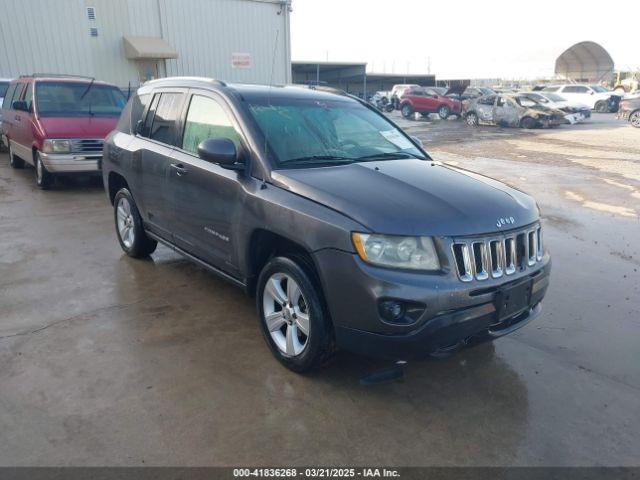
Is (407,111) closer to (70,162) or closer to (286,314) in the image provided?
(70,162)

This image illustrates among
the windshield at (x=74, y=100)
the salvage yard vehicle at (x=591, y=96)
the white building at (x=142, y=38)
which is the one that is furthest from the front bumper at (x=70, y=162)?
the salvage yard vehicle at (x=591, y=96)

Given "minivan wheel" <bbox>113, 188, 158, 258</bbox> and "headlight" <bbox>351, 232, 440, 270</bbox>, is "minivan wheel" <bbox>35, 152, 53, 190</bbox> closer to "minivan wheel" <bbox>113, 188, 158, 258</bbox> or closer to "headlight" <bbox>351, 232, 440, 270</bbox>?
"minivan wheel" <bbox>113, 188, 158, 258</bbox>

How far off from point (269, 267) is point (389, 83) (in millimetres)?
64814

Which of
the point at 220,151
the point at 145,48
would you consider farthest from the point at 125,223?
the point at 145,48

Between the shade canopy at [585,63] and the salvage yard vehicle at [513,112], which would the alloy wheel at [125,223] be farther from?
the shade canopy at [585,63]

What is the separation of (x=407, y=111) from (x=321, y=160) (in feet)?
94.1

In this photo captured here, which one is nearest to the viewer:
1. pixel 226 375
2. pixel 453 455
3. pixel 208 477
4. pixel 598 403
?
pixel 208 477

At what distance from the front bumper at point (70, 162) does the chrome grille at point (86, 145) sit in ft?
0.26

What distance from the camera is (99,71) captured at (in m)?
19.9

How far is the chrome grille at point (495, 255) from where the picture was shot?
295 centimetres

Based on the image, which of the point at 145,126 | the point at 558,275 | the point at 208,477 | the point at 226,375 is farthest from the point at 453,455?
the point at 145,126

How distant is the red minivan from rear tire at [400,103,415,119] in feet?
75.0

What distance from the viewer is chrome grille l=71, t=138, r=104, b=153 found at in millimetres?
9008

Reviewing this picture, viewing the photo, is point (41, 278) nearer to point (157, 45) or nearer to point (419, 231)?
point (419, 231)
